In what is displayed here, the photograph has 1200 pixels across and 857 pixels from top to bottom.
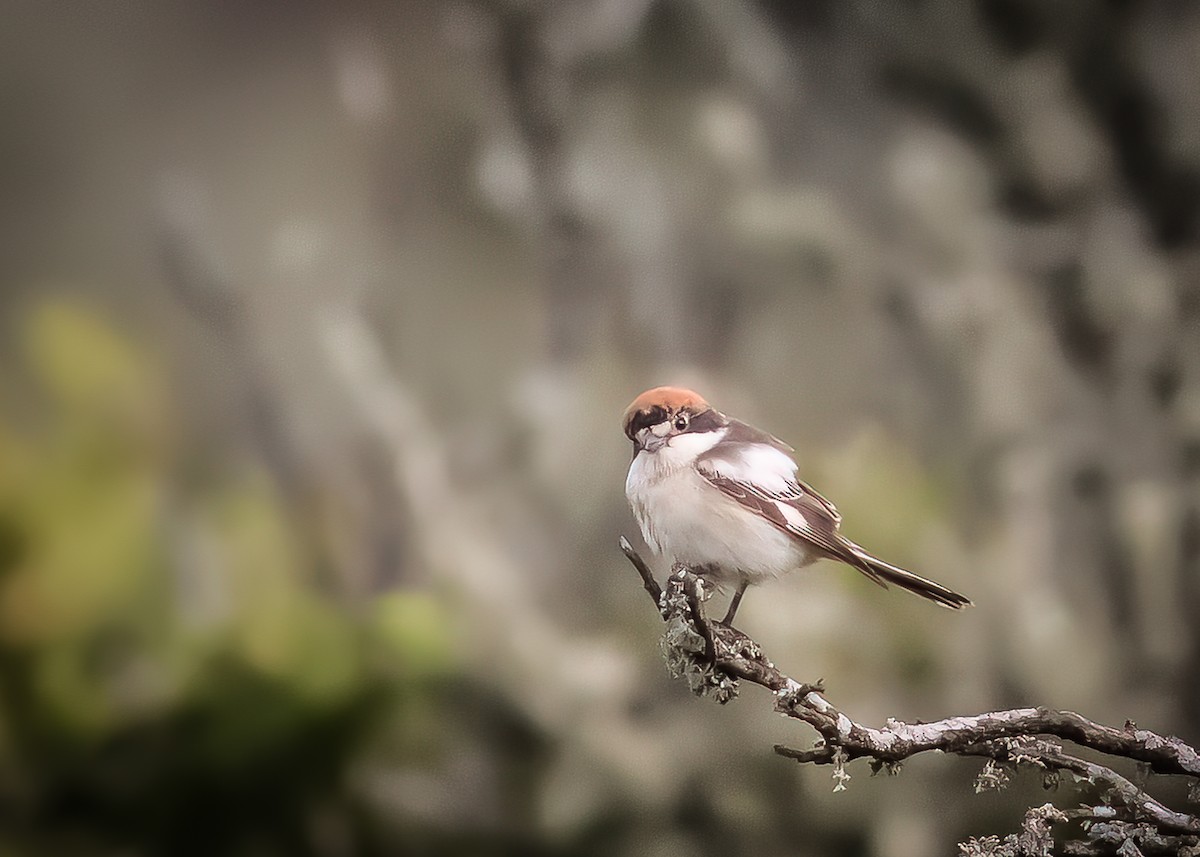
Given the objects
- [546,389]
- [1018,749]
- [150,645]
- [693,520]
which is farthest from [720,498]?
[150,645]

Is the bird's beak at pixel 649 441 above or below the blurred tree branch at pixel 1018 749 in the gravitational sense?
above

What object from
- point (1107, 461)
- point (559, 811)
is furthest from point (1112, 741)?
point (559, 811)

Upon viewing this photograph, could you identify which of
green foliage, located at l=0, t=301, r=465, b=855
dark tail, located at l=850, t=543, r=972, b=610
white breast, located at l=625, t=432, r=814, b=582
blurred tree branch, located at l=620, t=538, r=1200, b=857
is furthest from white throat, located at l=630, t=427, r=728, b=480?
green foliage, located at l=0, t=301, r=465, b=855

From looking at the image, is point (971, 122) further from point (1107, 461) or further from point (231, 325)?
point (231, 325)

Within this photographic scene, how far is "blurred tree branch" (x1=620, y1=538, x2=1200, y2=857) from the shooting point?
154 centimetres

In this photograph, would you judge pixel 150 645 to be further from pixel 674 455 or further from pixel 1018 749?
pixel 1018 749

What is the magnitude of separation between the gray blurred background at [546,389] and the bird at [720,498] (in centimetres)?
5

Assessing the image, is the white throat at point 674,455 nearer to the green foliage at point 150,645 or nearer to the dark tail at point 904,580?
the dark tail at point 904,580

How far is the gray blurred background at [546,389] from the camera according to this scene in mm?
1370

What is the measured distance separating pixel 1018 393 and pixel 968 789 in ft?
2.31

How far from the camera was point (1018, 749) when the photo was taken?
1688 mm

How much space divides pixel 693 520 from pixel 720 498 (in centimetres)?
6

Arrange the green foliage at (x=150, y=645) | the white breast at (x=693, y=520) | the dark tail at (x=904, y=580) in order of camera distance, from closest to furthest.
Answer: the green foliage at (x=150, y=645) → the white breast at (x=693, y=520) → the dark tail at (x=904, y=580)

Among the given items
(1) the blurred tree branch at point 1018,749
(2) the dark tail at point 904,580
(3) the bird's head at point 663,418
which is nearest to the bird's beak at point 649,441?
(3) the bird's head at point 663,418
